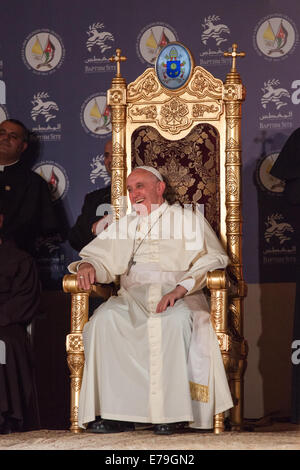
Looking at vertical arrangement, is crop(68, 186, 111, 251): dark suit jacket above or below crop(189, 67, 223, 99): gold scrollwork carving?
below

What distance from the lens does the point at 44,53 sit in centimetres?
686

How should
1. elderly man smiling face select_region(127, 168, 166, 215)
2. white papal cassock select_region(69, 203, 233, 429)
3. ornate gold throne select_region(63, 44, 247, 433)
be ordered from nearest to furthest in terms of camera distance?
white papal cassock select_region(69, 203, 233, 429), elderly man smiling face select_region(127, 168, 166, 215), ornate gold throne select_region(63, 44, 247, 433)

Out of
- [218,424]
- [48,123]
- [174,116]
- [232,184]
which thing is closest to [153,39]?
[48,123]

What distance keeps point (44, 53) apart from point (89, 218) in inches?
55.4

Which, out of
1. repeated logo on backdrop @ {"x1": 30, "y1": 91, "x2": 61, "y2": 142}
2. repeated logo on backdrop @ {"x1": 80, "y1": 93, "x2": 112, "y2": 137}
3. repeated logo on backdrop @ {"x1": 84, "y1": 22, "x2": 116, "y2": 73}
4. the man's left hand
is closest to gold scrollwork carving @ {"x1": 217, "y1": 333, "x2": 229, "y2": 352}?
the man's left hand

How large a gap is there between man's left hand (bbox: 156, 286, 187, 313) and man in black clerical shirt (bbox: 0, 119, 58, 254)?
181cm

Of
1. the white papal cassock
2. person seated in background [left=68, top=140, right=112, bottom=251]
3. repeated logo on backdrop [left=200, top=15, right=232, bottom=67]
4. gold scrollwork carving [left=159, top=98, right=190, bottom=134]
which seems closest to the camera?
the white papal cassock

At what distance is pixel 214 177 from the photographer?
5.55 metres

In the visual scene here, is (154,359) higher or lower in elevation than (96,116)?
lower

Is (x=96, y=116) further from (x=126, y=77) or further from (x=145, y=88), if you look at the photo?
(x=145, y=88)

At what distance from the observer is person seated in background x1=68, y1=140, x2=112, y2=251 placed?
625 centimetres

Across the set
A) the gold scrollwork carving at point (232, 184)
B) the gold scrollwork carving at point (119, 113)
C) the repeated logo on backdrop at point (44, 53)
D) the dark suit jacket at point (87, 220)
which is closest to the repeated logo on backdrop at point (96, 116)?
the repeated logo on backdrop at point (44, 53)

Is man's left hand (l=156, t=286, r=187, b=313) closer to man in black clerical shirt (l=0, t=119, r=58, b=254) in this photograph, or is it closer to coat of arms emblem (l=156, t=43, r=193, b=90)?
coat of arms emblem (l=156, t=43, r=193, b=90)
